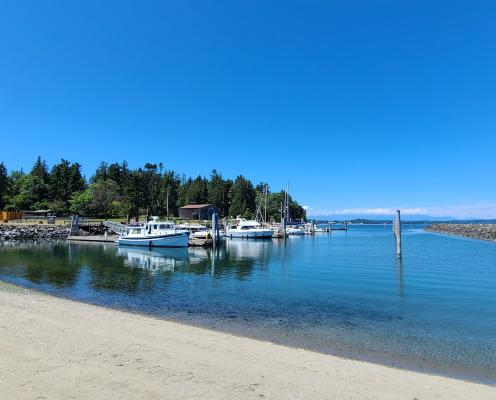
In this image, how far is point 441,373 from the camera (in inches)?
389

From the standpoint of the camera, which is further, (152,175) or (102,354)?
(152,175)

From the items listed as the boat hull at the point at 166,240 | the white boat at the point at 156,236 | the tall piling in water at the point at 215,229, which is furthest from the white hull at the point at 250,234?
the boat hull at the point at 166,240

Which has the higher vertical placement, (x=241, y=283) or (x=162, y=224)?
(x=162, y=224)

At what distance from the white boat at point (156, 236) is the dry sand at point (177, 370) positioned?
40.1 m

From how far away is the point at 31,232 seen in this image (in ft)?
228

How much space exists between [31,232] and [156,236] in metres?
31.7

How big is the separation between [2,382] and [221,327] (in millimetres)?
8269

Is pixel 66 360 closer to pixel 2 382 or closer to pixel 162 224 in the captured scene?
pixel 2 382

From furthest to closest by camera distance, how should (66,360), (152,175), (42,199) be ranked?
1. (152,175)
2. (42,199)
3. (66,360)

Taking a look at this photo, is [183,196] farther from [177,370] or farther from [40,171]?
[177,370]

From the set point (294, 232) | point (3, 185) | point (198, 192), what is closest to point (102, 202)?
point (3, 185)

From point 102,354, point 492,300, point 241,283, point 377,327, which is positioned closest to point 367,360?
point 377,327

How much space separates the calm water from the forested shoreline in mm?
68583

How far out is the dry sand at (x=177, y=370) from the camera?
23.1 feet
